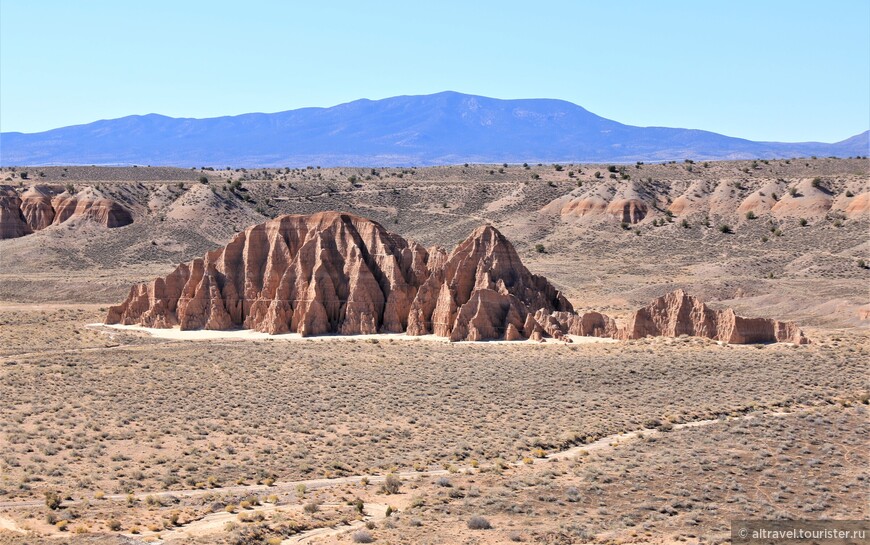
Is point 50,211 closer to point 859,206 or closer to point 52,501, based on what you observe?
point 859,206

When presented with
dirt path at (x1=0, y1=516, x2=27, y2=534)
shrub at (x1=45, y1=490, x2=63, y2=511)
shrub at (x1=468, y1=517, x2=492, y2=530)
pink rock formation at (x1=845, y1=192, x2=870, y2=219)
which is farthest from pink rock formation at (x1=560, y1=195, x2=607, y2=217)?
dirt path at (x1=0, y1=516, x2=27, y2=534)

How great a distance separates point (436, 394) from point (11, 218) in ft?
273

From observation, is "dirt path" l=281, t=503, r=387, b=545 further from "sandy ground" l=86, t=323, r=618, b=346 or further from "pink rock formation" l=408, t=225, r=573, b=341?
"pink rock formation" l=408, t=225, r=573, b=341

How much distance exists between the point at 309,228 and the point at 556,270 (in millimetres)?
34931

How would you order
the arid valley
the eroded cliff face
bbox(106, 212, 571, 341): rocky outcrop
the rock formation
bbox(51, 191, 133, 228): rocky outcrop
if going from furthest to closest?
bbox(51, 191, 133, 228): rocky outcrop, the rock formation, bbox(106, 212, 571, 341): rocky outcrop, the eroded cliff face, the arid valley

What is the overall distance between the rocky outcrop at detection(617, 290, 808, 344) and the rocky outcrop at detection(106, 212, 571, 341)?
6041 millimetres

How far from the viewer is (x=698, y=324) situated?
56.1m

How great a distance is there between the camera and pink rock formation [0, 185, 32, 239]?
114m

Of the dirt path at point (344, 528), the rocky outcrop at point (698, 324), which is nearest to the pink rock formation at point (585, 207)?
the rocky outcrop at point (698, 324)

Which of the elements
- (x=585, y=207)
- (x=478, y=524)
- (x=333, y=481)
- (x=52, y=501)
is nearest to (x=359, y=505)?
(x=478, y=524)

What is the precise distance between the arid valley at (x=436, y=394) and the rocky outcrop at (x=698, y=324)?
0.13 m

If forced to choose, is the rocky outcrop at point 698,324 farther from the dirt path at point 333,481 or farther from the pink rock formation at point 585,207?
the pink rock formation at point 585,207

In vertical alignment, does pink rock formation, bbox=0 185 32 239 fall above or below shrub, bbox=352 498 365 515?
above

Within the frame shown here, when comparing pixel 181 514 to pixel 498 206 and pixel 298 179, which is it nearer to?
pixel 498 206
